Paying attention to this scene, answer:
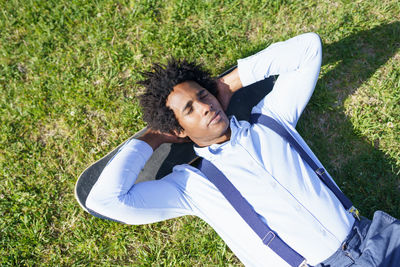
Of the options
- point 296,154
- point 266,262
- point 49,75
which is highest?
point 49,75

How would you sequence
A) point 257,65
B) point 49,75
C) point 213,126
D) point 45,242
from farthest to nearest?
point 49,75 < point 45,242 < point 257,65 < point 213,126

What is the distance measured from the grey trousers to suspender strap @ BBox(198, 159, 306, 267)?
0.27 meters

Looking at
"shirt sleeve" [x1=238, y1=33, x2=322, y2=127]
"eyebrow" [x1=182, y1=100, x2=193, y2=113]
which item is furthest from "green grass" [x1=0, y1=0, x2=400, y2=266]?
"eyebrow" [x1=182, y1=100, x2=193, y2=113]

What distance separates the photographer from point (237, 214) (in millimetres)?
2955

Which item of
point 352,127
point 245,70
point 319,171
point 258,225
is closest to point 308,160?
point 319,171

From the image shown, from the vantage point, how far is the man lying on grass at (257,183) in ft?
9.28

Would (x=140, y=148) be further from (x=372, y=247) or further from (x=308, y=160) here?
(x=372, y=247)

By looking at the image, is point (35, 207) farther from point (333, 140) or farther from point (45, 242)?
point (333, 140)

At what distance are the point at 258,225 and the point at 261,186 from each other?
1.17 feet

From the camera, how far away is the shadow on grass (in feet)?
12.2

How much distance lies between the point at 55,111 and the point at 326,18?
12.4 feet

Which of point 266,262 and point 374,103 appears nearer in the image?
point 266,262

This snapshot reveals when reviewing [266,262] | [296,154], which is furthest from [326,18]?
[266,262]

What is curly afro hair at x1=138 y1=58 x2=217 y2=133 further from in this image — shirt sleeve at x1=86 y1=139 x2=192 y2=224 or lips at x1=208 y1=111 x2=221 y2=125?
lips at x1=208 y1=111 x2=221 y2=125
